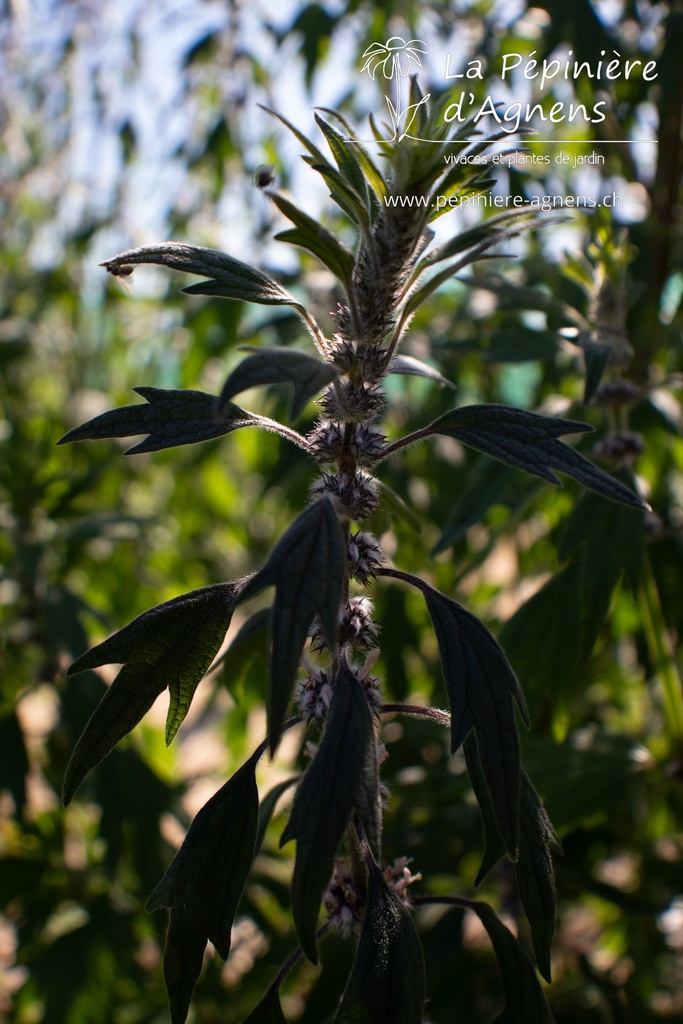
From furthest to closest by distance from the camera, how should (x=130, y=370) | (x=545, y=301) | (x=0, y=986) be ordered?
(x=130, y=370), (x=0, y=986), (x=545, y=301)

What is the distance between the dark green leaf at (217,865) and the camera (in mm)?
748

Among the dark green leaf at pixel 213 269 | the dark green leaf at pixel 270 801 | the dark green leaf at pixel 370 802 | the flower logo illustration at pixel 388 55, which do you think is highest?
the flower logo illustration at pixel 388 55

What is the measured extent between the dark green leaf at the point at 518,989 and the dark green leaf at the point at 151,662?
383mm

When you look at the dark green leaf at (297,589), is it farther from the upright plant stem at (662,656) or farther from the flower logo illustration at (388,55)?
the flower logo illustration at (388,55)

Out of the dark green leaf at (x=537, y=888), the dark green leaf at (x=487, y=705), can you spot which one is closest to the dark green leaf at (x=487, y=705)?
the dark green leaf at (x=487, y=705)

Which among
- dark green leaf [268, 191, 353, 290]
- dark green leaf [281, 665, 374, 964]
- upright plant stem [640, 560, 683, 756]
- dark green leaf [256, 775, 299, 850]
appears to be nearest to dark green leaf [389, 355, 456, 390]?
dark green leaf [268, 191, 353, 290]

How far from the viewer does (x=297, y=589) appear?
583 millimetres

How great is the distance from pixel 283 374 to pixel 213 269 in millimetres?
204

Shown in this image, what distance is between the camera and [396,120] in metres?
0.81

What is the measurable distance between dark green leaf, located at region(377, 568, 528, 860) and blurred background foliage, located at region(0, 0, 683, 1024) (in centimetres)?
26

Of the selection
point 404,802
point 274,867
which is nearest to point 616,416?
point 404,802

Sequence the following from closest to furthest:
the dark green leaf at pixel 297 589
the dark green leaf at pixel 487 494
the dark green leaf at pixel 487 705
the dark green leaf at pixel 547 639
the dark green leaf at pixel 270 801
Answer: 1. the dark green leaf at pixel 297 589
2. the dark green leaf at pixel 487 705
3. the dark green leaf at pixel 270 801
4. the dark green leaf at pixel 487 494
5. the dark green leaf at pixel 547 639

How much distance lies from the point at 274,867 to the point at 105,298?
1.90 m

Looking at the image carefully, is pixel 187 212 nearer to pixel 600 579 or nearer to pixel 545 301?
pixel 545 301
